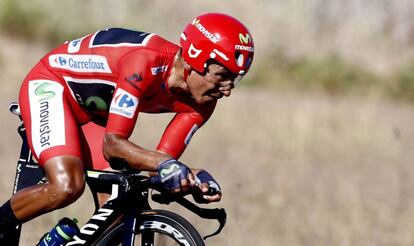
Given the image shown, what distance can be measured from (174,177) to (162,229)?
1.67 ft

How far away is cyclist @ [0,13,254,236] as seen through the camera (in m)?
6.23

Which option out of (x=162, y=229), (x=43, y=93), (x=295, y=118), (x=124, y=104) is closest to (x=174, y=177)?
(x=162, y=229)

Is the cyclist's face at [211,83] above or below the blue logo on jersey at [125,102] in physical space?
above

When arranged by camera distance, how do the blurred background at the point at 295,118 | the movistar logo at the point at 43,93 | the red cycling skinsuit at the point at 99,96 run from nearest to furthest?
1. the red cycling skinsuit at the point at 99,96
2. the movistar logo at the point at 43,93
3. the blurred background at the point at 295,118

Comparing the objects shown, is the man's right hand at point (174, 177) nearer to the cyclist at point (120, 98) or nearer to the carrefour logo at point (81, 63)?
the cyclist at point (120, 98)

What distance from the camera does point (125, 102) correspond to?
246 inches

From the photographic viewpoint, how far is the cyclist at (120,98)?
20.5 ft

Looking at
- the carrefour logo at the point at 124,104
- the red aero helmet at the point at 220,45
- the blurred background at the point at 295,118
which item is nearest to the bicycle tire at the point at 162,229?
the carrefour logo at the point at 124,104

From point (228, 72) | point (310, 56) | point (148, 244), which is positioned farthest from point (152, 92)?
point (310, 56)

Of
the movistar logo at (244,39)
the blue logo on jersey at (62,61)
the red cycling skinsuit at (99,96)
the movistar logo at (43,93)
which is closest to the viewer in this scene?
the red cycling skinsuit at (99,96)

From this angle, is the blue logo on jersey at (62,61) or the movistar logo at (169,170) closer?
the movistar logo at (169,170)

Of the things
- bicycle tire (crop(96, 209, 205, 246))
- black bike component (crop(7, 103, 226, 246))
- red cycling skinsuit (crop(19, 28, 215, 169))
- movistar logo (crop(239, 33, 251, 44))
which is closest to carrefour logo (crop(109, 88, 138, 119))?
red cycling skinsuit (crop(19, 28, 215, 169))

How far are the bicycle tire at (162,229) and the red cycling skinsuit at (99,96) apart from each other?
0.49 meters

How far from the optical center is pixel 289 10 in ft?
101
